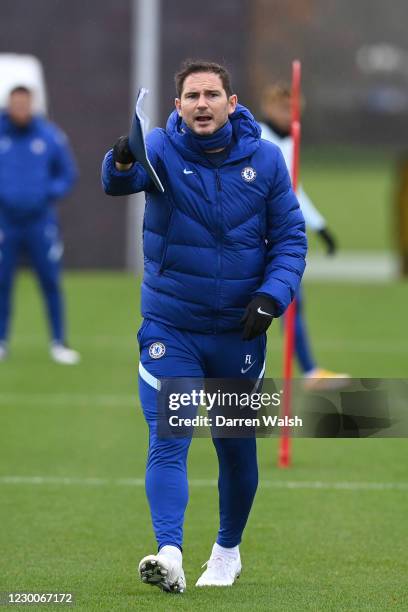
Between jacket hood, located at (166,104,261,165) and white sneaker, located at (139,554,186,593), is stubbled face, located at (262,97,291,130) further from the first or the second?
white sneaker, located at (139,554,186,593)

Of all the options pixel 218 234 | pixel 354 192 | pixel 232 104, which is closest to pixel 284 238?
pixel 218 234

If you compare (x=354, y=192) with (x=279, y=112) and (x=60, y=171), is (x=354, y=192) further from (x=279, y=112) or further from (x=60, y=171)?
(x=279, y=112)

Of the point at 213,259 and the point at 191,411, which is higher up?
the point at 213,259

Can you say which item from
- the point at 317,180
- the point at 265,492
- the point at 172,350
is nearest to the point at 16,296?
the point at 265,492

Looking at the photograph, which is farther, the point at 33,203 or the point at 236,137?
the point at 33,203

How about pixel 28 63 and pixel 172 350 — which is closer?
pixel 172 350

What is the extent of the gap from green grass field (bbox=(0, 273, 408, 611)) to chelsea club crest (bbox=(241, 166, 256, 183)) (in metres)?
1.67

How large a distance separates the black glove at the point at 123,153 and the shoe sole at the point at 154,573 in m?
1.51

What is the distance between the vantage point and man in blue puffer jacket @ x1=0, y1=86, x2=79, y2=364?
14.1m

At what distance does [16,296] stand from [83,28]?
4196mm

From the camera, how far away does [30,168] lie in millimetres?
14297

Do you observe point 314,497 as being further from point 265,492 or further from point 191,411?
point 191,411

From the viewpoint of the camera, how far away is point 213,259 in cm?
642

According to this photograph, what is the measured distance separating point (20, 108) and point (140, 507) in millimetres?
6126
